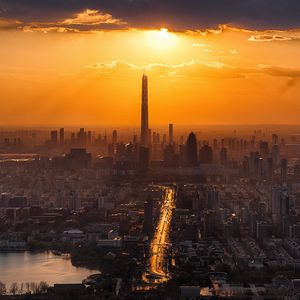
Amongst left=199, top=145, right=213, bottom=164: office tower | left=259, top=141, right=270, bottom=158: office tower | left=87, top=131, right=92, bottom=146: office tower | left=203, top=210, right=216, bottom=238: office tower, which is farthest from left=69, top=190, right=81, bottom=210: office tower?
left=87, top=131, right=92, bottom=146: office tower

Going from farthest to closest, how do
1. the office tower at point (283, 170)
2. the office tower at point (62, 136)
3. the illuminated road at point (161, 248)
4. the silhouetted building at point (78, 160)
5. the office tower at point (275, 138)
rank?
the office tower at point (62, 136) < the office tower at point (275, 138) < the silhouetted building at point (78, 160) < the office tower at point (283, 170) < the illuminated road at point (161, 248)

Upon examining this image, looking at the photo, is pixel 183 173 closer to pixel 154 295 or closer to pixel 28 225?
pixel 28 225

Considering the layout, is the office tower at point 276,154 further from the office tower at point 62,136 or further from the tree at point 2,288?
the tree at point 2,288

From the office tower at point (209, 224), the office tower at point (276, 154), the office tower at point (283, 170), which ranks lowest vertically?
the office tower at point (209, 224)

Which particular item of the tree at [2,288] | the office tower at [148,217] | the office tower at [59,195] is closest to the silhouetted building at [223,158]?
the office tower at [59,195]

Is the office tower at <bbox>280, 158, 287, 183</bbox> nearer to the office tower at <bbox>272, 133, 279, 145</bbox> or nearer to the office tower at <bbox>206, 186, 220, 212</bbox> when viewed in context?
the office tower at <bbox>206, 186, 220, 212</bbox>

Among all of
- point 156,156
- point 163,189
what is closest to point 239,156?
point 156,156
